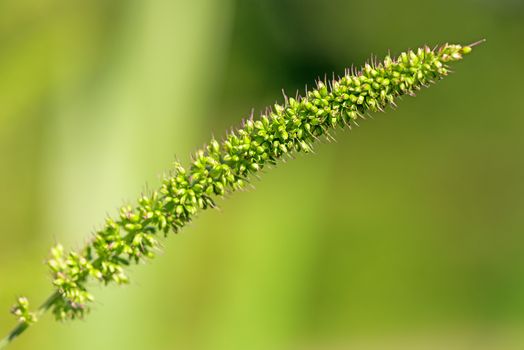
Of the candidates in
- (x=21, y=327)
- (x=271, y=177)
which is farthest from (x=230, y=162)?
(x=271, y=177)

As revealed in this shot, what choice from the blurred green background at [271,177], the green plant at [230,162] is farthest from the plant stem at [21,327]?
the blurred green background at [271,177]

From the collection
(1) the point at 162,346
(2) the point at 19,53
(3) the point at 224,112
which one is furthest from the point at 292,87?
(1) the point at 162,346

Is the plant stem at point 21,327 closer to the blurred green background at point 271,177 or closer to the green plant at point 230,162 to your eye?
the green plant at point 230,162

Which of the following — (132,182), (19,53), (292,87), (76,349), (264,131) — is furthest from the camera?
(292,87)

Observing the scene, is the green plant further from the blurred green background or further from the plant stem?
the blurred green background

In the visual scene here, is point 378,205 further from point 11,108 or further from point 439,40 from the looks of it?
point 11,108

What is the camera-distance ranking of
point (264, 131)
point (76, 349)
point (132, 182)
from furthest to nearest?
point (132, 182)
point (76, 349)
point (264, 131)

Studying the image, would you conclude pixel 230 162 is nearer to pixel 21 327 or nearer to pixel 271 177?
pixel 21 327
